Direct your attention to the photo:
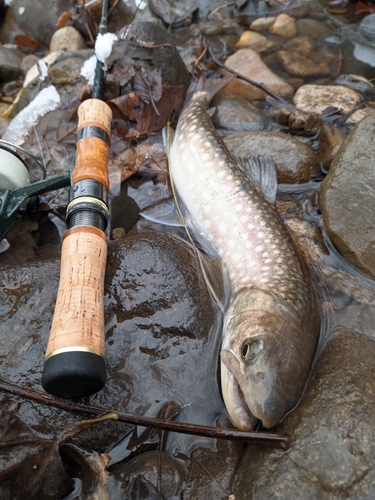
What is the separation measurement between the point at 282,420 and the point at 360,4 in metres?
8.32

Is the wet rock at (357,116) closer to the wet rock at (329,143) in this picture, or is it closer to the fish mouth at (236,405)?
the wet rock at (329,143)

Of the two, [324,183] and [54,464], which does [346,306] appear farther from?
[54,464]

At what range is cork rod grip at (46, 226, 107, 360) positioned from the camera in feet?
7.27

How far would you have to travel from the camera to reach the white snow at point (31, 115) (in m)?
5.03

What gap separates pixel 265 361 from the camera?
2422 mm

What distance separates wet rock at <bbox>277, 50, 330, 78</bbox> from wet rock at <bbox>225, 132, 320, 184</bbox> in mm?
2456

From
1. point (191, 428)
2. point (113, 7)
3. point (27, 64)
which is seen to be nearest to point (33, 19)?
point (113, 7)

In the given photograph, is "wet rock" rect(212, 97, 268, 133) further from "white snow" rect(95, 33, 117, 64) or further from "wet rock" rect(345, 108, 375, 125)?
"white snow" rect(95, 33, 117, 64)

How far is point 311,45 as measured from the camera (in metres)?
6.89

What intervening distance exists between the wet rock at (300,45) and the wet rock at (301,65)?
0.14m

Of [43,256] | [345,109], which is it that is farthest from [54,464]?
[345,109]

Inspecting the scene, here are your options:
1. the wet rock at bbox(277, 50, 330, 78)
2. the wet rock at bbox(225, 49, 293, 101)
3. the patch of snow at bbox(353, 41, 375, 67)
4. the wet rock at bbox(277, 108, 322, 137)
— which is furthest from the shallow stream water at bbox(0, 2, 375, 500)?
the patch of snow at bbox(353, 41, 375, 67)

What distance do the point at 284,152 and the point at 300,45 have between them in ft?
11.9

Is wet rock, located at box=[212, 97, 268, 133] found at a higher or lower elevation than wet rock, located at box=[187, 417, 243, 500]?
higher
